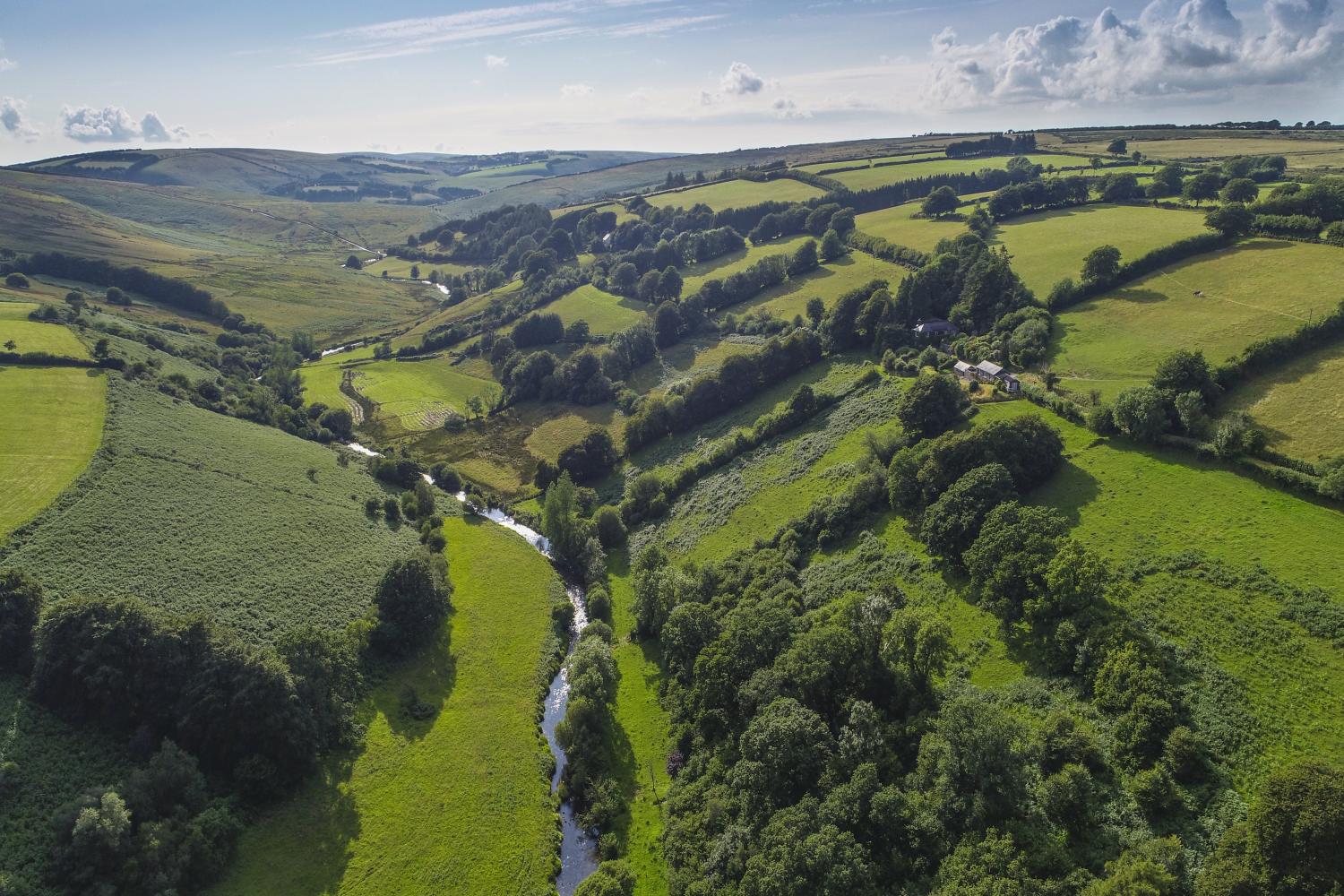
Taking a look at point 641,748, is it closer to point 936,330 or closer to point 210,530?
point 210,530

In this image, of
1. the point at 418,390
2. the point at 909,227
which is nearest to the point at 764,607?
the point at 418,390

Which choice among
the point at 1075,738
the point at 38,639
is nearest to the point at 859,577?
the point at 1075,738

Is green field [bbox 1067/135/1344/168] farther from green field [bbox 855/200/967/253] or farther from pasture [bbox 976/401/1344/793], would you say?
pasture [bbox 976/401/1344/793]

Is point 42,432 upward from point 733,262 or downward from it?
downward

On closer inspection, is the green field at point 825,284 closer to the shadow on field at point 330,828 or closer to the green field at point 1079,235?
the green field at point 1079,235

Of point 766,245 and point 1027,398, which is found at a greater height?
point 766,245

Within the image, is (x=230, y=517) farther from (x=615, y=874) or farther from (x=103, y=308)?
(x=103, y=308)
